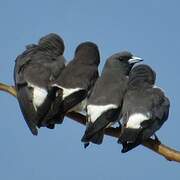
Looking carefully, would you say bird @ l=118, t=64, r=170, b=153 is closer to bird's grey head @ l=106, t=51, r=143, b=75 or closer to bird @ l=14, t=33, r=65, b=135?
bird's grey head @ l=106, t=51, r=143, b=75

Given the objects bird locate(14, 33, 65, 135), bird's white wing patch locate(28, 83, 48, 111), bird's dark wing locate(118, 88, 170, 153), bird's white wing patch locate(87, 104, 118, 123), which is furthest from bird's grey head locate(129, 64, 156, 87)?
bird's white wing patch locate(28, 83, 48, 111)

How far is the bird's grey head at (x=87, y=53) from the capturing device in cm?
715

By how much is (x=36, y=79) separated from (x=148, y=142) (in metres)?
1.43

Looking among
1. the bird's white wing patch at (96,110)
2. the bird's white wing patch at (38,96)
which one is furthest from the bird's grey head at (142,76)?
the bird's white wing patch at (38,96)

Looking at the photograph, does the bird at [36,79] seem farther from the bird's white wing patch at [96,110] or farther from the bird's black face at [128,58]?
the bird's black face at [128,58]

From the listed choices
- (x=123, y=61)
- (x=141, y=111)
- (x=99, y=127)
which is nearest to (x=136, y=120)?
(x=141, y=111)

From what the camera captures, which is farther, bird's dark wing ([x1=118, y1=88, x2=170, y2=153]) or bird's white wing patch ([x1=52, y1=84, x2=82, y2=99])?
bird's white wing patch ([x1=52, y1=84, x2=82, y2=99])

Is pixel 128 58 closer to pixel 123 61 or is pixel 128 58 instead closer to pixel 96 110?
pixel 123 61

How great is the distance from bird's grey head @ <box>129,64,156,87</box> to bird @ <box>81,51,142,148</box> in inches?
3.5

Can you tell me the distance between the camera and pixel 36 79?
255 inches

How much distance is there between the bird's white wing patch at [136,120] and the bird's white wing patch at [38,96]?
3.06 ft

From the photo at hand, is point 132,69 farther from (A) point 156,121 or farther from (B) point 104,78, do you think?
(A) point 156,121

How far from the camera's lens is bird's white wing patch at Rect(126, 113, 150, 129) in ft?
19.2

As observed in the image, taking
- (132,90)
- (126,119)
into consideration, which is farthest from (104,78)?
(126,119)
